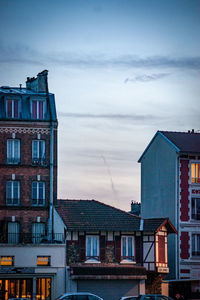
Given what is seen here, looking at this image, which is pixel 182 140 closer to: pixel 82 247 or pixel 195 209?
pixel 195 209

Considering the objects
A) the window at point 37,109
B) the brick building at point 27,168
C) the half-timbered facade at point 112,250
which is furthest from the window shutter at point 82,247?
the window at point 37,109

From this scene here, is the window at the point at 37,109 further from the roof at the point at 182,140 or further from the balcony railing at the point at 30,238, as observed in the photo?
the roof at the point at 182,140

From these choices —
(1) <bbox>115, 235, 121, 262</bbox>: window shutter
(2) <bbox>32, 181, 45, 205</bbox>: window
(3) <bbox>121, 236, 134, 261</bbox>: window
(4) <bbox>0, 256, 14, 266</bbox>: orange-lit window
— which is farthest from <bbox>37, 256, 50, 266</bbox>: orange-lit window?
(3) <bbox>121, 236, 134, 261</bbox>: window

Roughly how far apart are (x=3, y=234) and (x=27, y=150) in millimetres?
6913

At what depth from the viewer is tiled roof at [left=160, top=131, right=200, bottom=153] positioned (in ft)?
191

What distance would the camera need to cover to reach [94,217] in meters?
53.2

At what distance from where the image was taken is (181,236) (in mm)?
56844

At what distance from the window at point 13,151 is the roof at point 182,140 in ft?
43.6

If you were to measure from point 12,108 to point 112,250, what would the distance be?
1387cm

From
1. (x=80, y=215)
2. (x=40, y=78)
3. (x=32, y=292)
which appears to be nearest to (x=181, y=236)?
(x=80, y=215)

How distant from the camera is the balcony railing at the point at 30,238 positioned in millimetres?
52375

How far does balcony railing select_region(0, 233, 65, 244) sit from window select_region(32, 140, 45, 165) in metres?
5.78

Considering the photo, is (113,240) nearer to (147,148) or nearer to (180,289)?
(180,289)

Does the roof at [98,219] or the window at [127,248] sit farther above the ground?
the roof at [98,219]
